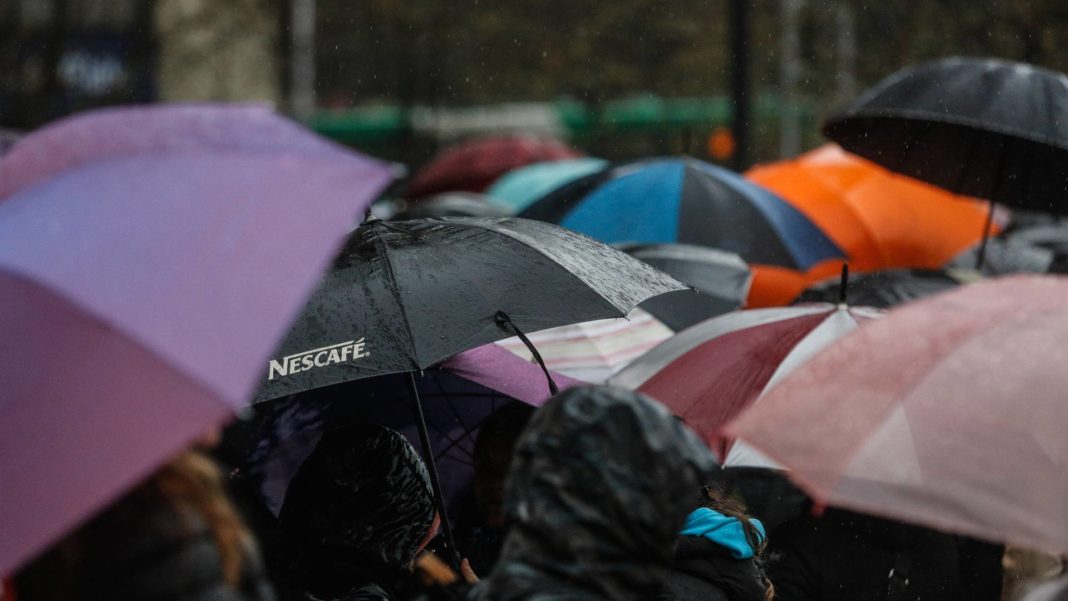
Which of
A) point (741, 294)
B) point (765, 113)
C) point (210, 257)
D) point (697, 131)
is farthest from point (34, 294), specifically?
point (765, 113)

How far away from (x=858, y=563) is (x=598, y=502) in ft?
7.20

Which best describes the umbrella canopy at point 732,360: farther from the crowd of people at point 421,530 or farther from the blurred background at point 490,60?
the blurred background at point 490,60

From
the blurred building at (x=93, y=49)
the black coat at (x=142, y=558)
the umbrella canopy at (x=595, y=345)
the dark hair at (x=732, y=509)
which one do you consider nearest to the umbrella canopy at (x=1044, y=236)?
the umbrella canopy at (x=595, y=345)

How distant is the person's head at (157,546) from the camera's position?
97.0 inches

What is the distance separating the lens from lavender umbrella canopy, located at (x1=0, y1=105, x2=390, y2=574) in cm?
237

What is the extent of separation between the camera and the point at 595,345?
5836 millimetres

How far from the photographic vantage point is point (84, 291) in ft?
7.98

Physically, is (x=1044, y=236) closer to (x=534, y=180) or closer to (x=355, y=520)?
(x=534, y=180)

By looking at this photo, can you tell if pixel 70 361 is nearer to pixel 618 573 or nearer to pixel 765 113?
pixel 618 573

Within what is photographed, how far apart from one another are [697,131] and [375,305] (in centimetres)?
2866

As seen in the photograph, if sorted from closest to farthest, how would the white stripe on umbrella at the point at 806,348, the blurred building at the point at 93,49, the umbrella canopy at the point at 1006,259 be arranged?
the white stripe on umbrella at the point at 806,348 < the umbrella canopy at the point at 1006,259 < the blurred building at the point at 93,49

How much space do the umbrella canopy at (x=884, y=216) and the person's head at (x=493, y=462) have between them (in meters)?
5.11

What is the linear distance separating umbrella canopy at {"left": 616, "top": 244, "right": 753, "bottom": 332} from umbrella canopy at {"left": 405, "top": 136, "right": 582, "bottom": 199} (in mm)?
12024

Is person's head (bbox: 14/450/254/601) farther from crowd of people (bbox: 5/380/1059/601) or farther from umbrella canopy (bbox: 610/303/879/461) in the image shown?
umbrella canopy (bbox: 610/303/879/461)
